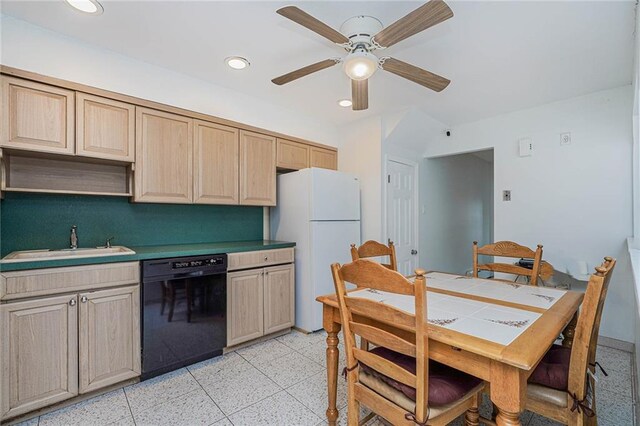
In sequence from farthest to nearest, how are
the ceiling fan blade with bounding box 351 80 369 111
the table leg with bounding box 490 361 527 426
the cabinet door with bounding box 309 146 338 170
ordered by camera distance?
1. the cabinet door with bounding box 309 146 338 170
2. the ceiling fan blade with bounding box 351 80 369 111
3. the table leg with bounding box 490 361 527 426

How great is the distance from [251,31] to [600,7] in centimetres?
213

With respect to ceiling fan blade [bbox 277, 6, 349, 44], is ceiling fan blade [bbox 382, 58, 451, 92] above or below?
below

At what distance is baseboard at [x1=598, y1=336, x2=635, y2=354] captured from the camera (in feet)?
8.92

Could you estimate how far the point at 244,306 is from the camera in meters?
2.73

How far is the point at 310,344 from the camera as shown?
9.30 feet

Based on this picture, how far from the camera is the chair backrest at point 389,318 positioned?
105 centimetres

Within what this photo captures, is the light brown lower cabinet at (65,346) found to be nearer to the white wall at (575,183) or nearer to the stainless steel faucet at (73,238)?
the stainless steel faucet at (73,238)

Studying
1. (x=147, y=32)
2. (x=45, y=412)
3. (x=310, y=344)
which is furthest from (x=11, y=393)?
(x=147, y=32)

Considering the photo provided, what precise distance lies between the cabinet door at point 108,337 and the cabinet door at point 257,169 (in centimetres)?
135

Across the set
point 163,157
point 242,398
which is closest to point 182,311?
point 242,398

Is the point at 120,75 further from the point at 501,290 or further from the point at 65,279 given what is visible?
the point at 501,290

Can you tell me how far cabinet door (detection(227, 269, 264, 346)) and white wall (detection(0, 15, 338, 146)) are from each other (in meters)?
1.60

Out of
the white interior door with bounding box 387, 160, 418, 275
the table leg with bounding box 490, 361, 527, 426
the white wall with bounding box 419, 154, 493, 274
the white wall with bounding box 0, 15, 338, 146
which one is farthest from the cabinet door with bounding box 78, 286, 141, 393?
the white wall with bounding box 419, 154, 493, 274

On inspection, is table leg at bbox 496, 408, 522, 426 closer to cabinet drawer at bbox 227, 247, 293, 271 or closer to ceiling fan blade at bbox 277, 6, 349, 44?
ceiling fan blade at bbox 277, 6, 349, 44
